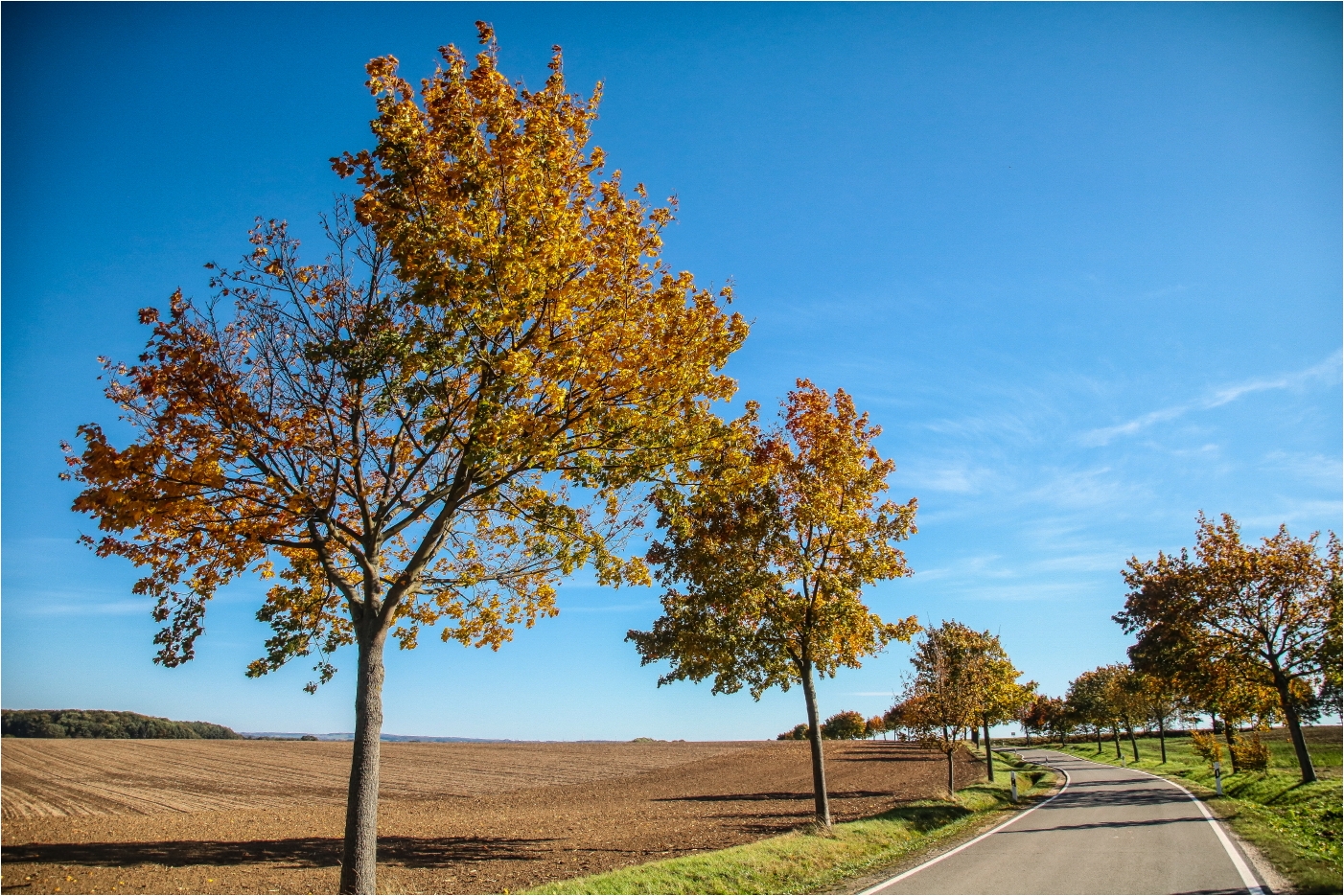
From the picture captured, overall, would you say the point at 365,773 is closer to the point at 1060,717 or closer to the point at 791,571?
the point at 791,571

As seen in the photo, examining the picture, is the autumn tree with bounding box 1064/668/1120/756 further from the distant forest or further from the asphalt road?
the distant forest

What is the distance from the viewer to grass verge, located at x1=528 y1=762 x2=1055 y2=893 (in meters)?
11.5

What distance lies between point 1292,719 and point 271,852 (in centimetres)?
3631

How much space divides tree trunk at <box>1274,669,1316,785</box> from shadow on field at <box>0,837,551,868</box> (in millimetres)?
28015

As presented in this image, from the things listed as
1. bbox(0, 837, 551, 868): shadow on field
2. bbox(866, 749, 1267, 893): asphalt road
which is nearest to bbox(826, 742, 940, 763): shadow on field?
bbox(866, 749, 1267, 893): asphalt road

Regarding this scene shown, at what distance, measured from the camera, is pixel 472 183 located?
9.33m

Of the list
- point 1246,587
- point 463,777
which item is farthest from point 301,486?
point 463,777

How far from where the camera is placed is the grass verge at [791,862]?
1153cm

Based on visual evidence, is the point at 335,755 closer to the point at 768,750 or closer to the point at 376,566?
the point at 768,750

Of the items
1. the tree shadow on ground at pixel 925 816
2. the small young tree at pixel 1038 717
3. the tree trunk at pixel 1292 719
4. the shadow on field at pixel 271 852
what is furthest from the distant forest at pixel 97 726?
the small young tree at pixel 1038 717

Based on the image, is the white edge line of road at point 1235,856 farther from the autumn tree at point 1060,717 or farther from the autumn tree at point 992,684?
the autumn tree at point 1060,717

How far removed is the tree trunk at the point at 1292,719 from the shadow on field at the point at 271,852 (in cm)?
2802

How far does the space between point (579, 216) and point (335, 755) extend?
7064 centimetres

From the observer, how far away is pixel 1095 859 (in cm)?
1323
